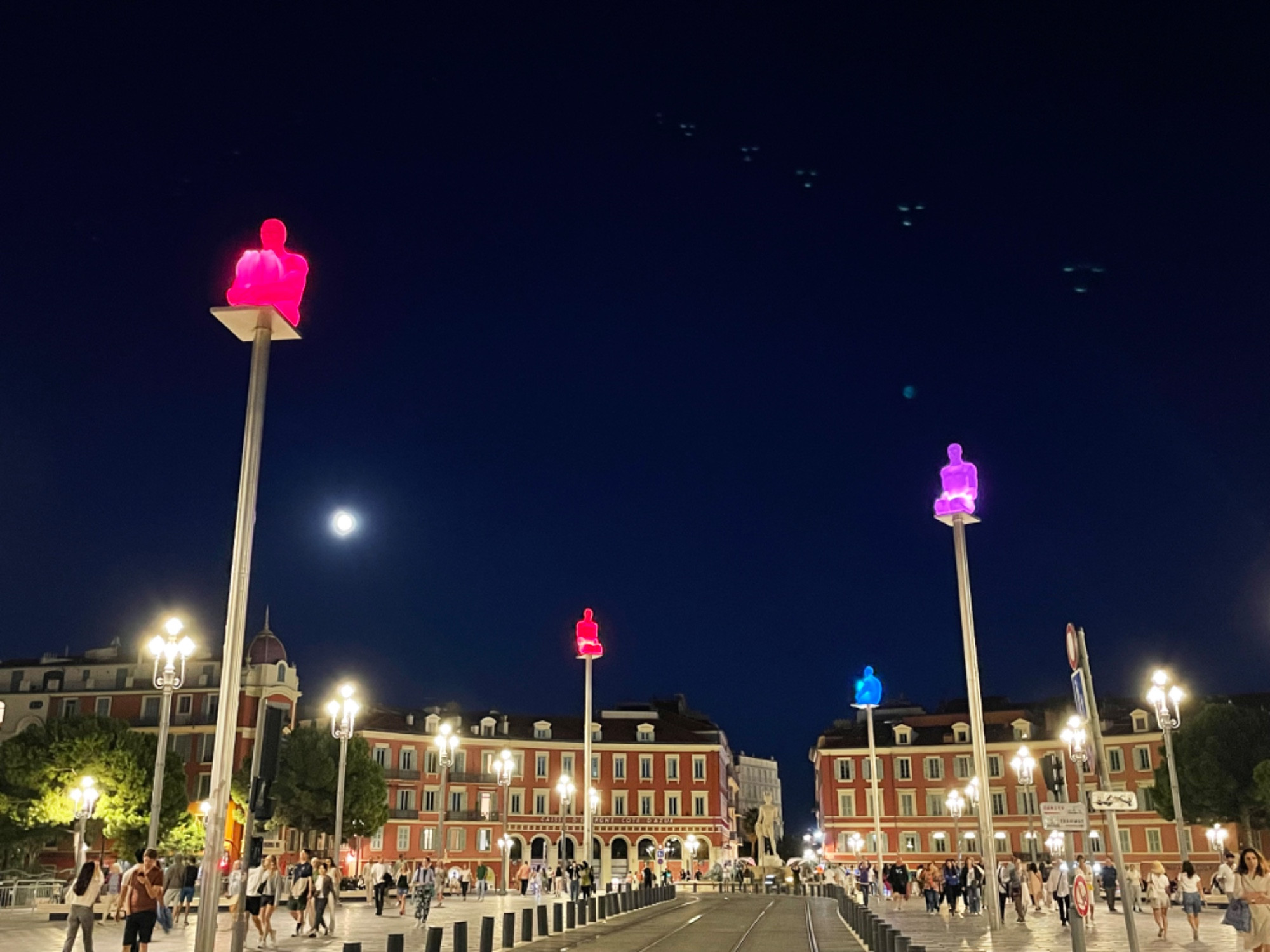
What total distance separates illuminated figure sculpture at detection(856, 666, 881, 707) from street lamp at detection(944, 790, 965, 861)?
10.3m

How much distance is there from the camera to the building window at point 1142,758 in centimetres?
6900

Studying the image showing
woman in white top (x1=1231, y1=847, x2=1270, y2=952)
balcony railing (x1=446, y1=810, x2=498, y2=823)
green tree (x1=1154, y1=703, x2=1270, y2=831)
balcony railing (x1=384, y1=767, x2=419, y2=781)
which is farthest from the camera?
balcony railing (x1=446, y1=810, x2=498, y2=823)

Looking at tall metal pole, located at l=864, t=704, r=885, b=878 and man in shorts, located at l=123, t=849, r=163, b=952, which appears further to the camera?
tall metal pole, located at l=864, t=704, r=885, b=878

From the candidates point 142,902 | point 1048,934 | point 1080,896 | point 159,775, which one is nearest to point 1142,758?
point 1048,934

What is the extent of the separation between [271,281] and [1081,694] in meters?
9.96

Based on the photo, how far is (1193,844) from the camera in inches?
2598

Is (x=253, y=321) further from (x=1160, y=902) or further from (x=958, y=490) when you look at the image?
(x=1160, y=902)

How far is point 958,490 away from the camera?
78.3 ft

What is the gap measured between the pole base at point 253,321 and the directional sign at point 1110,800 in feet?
34.0

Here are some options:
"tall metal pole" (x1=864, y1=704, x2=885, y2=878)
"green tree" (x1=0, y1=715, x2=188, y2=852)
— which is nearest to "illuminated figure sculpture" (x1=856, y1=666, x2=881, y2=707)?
"tall metal pole" (x1=864, y1=704, x2=885, y2=878)

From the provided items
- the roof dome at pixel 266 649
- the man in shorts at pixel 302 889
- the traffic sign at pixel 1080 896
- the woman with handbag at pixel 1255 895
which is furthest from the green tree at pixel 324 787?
the woman with handbag at pixel 1255 895

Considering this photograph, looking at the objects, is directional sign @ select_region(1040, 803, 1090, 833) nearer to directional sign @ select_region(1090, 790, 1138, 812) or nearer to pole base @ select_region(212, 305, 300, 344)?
directional sign @ select_region(1090, 790, 1138, 812)

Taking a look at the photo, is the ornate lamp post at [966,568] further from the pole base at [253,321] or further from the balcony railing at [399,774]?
the balcony railing at [399,774]

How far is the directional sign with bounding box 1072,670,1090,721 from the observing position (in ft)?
38.7
